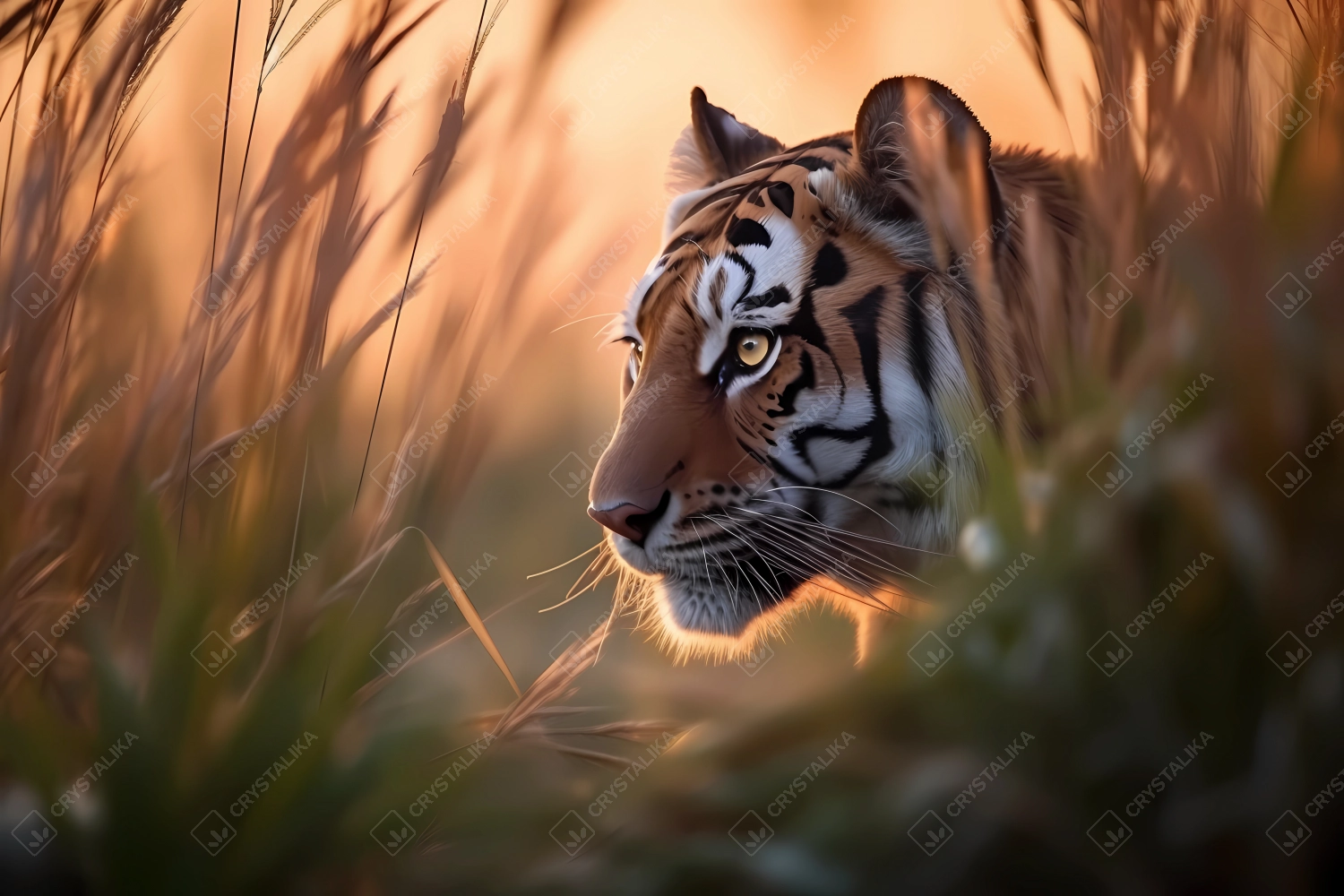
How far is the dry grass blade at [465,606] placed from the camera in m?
0.96

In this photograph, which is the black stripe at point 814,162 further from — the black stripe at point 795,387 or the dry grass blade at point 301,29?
the dry grass blade at point 301,29

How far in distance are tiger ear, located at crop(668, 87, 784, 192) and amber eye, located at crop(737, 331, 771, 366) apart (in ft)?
1.13

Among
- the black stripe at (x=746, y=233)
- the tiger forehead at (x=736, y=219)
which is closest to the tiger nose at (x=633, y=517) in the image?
the tiger forehead at (x=736, y=219)

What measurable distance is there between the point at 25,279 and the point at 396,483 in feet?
1.72

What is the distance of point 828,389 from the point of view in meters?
1.08

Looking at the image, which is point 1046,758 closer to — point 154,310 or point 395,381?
point 395,381

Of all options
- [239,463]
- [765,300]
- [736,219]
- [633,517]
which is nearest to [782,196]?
[736,219]

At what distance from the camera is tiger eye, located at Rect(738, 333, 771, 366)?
108 cm

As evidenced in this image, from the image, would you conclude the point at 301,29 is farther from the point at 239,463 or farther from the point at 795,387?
the point at 795,387

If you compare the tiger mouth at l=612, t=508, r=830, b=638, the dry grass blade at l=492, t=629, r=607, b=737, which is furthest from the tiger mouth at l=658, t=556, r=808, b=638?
the dry grass blade at l=492, t=629, r=607, b=737

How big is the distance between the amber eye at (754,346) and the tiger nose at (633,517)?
0.66 feet

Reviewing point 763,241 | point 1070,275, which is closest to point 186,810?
point 763,241

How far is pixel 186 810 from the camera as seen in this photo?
0.88 m

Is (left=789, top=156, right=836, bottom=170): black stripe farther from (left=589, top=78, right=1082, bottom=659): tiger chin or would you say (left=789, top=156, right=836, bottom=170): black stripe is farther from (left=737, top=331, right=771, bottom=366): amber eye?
(left=737, top=331, right=771, bottom=366): amber eye
